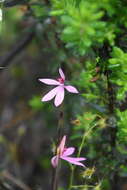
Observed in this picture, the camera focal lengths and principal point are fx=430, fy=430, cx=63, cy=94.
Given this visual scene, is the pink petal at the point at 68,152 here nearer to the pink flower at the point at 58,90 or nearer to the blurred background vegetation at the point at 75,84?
the blurred background vegetation at the point at 75,84

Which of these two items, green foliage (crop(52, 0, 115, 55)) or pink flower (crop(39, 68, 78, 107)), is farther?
pink flower (crop(39, 68, 78, 107))

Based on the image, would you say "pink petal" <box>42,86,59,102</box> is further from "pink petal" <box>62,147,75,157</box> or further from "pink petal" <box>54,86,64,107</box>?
"pink petal" <box>62,147,75,157</box>

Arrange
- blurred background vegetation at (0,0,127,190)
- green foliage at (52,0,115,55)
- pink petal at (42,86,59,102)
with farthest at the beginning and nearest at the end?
pink petal at (42,86,59,102) < blurred background vegetation at (0,0,127,190) < green foliage at (52,0,115,55)

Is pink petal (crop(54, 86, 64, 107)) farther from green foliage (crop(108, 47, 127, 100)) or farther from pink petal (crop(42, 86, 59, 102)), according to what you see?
green foliage (crop(108, 47, 127, 100))

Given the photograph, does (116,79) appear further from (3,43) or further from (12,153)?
(3,43)

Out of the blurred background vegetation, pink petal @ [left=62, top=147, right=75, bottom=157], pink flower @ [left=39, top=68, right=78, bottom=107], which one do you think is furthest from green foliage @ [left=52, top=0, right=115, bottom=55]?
pink petal @ [left=62, top=147, right=75, bottom=157]

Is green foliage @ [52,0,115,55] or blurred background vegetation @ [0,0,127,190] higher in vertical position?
green foliage @ [52,0,115,55]

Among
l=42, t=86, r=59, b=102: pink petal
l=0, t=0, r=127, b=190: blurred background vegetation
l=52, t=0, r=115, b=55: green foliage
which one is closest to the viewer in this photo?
l=52, t=0, r=115, b=55: green foliage

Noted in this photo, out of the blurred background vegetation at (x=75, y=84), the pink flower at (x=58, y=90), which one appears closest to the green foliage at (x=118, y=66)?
the blurred background vegetation at (x=75, y=84)

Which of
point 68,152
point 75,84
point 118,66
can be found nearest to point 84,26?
point 118,66

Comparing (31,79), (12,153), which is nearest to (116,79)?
(12,153)
